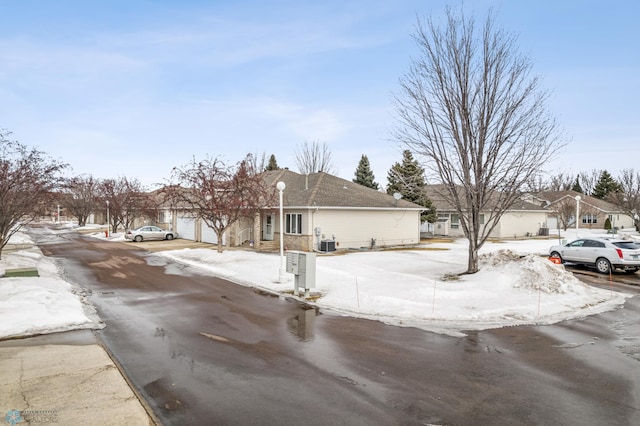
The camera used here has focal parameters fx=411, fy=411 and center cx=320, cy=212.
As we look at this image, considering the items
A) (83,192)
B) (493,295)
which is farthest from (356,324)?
(83,192)

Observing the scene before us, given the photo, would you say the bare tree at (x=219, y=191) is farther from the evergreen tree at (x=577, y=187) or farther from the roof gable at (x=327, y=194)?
the evergreen tree at (x=577, y=187)

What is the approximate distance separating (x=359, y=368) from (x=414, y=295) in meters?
6.10

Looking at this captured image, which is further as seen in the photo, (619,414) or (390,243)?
(390,243)

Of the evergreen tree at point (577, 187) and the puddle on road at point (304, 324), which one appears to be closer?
the puddle on road at point (304, 324)

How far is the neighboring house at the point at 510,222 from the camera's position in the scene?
40.1 m

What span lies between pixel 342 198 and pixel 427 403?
2334cm

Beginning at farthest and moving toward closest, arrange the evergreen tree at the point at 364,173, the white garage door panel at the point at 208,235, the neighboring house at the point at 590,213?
the evergreen tree at the point at 364,173 → the neighboring house at the point at 590,213 → the white garage door panel at the point at 208,235

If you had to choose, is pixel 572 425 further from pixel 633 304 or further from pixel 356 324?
pixel 633 304

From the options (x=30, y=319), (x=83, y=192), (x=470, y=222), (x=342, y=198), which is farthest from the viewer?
(x=83, y=192)

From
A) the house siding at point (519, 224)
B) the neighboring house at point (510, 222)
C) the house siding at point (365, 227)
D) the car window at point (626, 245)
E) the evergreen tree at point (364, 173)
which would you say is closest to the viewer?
the car window at point (626, 245)

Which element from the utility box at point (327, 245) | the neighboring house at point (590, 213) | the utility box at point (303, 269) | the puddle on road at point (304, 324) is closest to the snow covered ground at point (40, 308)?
the puddle on road at point (304, 324)

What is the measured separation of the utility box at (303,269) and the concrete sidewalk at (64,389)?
641cm

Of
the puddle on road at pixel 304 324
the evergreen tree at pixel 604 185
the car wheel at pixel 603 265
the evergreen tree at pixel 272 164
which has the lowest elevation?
the puddle on road at pixel 304 324

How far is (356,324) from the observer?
998 cm
